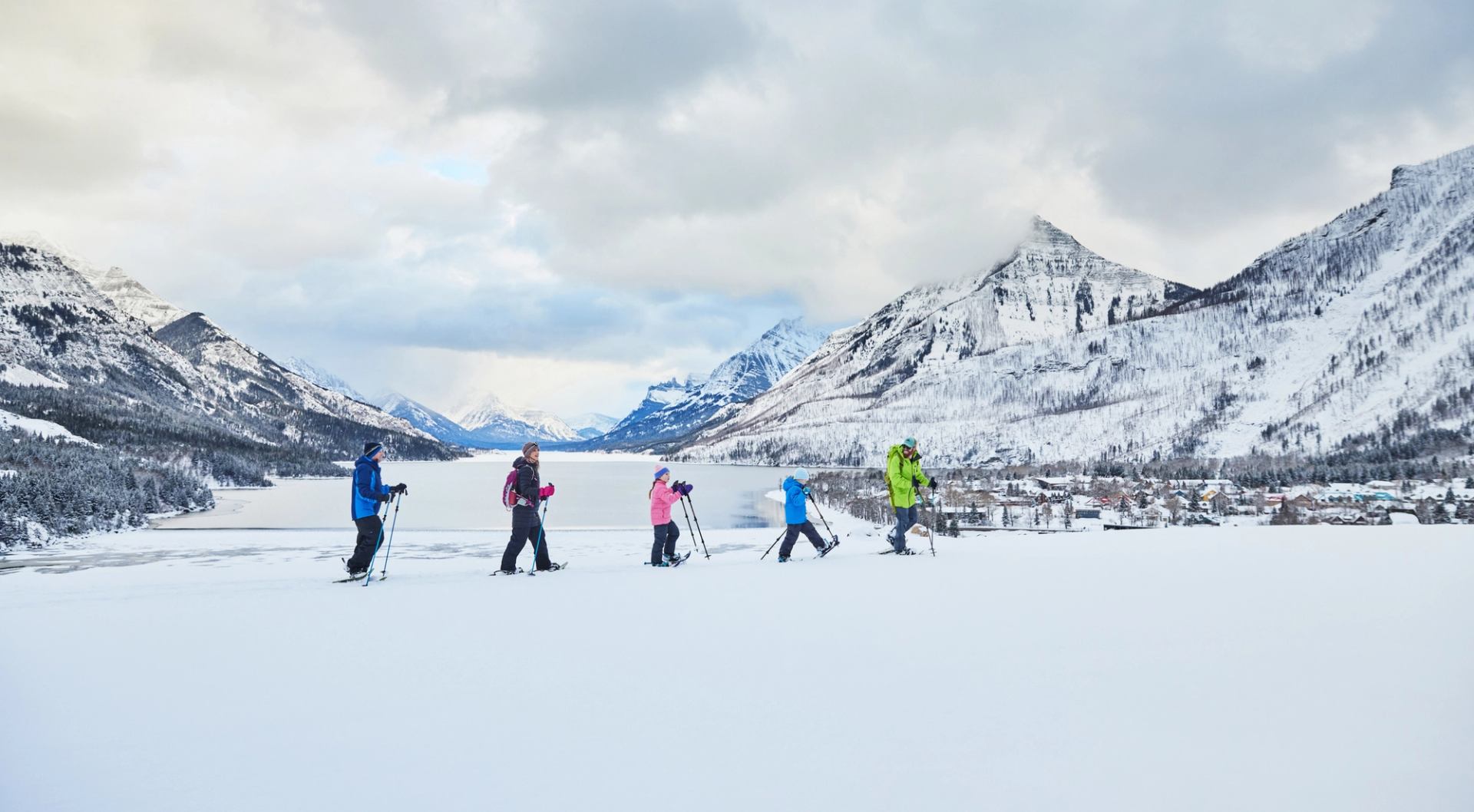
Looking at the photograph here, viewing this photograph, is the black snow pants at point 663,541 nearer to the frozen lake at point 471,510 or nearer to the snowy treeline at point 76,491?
the frozen lake at point 471,510

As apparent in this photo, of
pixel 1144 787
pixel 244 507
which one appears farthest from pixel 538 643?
pixel 244 507

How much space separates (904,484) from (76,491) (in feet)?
165

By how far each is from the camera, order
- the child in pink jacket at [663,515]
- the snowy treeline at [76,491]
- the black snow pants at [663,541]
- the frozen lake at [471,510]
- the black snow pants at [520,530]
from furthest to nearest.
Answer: the frozen lake at [471,510], the snowy treeline at [76,491], the black snow pants at [663,541], the child in pink jacket at [663,515], the black snow pants at [520,530]

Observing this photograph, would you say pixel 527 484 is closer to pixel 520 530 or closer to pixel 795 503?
pixel 520 530

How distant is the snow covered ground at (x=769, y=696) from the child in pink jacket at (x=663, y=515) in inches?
186

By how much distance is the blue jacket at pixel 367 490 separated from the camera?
13555mm

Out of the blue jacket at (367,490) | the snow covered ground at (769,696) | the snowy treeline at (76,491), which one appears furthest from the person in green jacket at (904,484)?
the snowy treeline at (76,491)

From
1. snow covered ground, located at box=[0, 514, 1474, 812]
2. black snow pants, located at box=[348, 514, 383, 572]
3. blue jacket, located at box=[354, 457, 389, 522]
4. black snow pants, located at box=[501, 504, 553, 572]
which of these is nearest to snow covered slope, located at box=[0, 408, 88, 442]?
black snow pants, located at box=[348, 514, 383, 572]

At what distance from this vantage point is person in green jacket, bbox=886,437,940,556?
1706 cm

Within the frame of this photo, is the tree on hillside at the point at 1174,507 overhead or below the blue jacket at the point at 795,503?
below

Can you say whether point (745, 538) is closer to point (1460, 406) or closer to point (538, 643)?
point (538, 643)

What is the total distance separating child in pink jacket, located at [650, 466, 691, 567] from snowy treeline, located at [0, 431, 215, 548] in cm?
3544

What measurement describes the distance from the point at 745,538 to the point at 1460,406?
159000mm

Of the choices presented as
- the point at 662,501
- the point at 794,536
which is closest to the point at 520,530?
the point at 662,501
